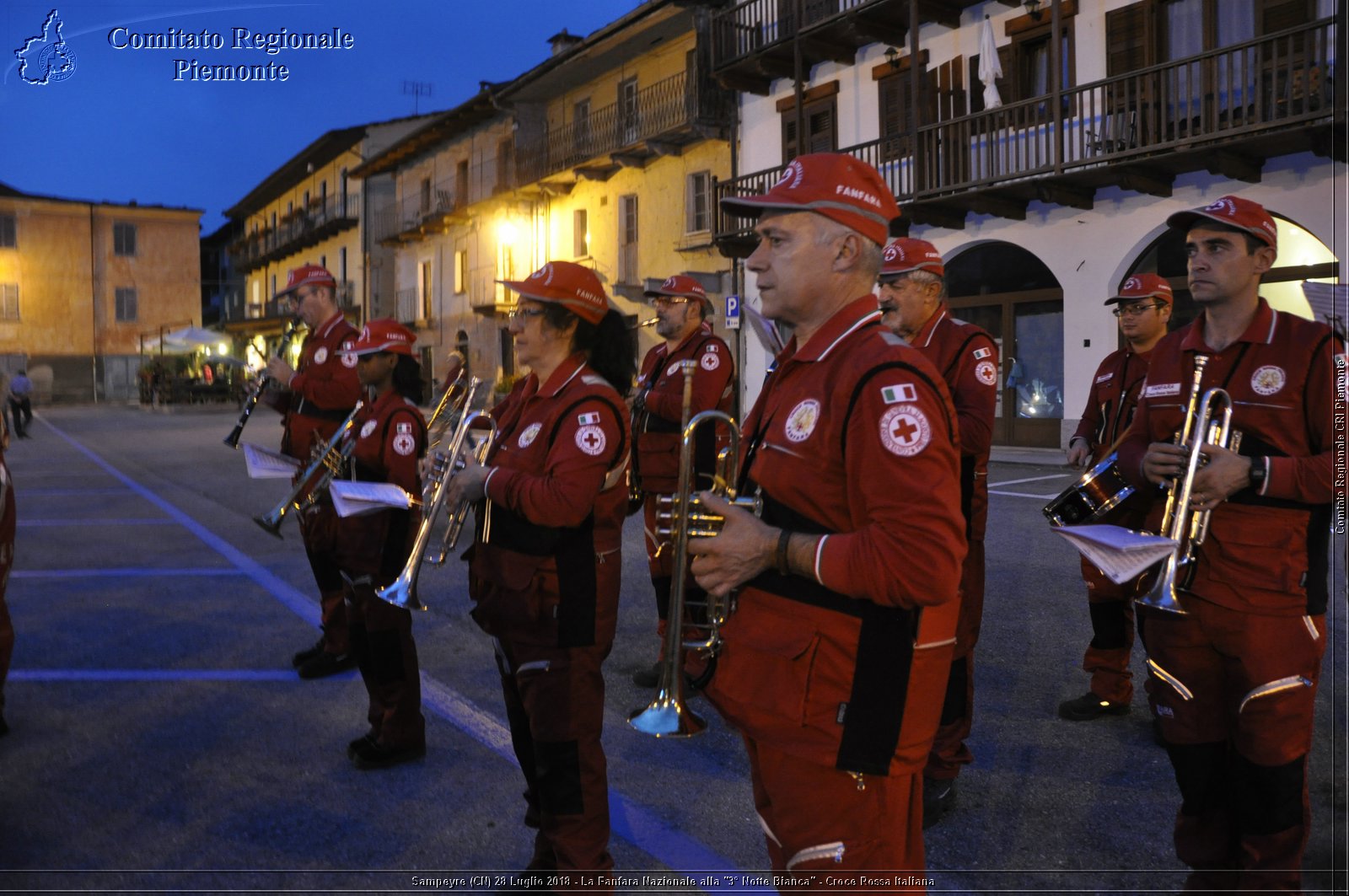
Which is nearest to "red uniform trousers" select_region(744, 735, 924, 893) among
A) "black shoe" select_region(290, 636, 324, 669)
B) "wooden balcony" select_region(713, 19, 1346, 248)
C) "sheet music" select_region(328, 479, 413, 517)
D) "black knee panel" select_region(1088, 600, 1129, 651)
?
"sheet music" select_region(328, 479, 413, 517)

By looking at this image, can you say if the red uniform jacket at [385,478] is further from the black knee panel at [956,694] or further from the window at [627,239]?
the window at [627,239]

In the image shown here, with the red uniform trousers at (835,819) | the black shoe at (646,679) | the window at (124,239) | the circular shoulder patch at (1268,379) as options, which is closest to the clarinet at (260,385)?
the black shoe at (646,679)

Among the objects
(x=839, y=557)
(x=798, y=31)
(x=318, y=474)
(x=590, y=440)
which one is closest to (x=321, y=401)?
(x=318, y=474)

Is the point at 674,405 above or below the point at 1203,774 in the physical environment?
above

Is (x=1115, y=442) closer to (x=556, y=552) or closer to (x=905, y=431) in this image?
(x=556, y=552)

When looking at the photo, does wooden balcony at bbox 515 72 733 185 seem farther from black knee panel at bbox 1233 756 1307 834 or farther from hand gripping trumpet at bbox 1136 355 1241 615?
black knee panel at bbox 1233 756 1307 834

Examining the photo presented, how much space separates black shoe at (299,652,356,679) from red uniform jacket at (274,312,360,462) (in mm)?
1162

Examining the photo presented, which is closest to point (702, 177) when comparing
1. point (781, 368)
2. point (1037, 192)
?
point (1037, 192)

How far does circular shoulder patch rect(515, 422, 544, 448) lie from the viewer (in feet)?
10.7

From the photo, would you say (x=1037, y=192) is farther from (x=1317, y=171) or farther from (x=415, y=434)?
(x=415, y=434)

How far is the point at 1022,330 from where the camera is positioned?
62.1 feet

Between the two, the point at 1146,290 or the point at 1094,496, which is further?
the point at 1146,290

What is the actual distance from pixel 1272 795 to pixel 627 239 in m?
26.8

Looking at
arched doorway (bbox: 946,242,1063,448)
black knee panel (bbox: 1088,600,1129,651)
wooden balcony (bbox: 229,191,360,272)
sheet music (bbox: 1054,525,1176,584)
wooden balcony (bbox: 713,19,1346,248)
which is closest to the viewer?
sheet music (bbox: 1054,525,1176,584)
